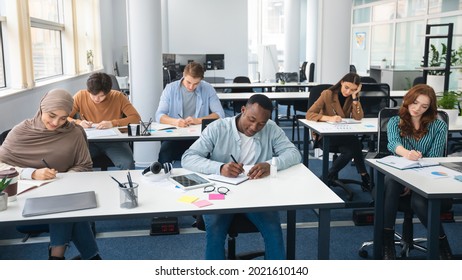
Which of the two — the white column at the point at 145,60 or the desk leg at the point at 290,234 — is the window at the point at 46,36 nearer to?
the white column at the point at 145,60

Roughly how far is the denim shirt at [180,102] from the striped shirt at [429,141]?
5.63 ft

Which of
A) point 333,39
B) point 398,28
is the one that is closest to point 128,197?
point 333,39

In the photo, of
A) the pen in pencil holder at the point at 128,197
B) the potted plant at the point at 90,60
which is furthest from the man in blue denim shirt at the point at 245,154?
the potted plant at the point at 90,60

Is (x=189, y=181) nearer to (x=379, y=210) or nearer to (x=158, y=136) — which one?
(x=379, y=210)

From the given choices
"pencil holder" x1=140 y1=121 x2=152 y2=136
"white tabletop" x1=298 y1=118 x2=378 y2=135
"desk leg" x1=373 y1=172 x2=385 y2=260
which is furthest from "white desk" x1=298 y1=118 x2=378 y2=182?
"pencil holder" x1=140 y1=121 x2=152 y2=136

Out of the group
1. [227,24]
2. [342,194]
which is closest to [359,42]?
[227,24]

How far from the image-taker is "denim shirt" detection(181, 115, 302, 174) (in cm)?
269

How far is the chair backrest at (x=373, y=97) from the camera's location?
511 cm

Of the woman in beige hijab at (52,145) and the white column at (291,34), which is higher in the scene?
the white column at (291,34)

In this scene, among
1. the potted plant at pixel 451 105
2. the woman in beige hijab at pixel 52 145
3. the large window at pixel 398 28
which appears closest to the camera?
the woman in beige hijab at pixel 52 145

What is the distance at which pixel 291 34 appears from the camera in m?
12.7
